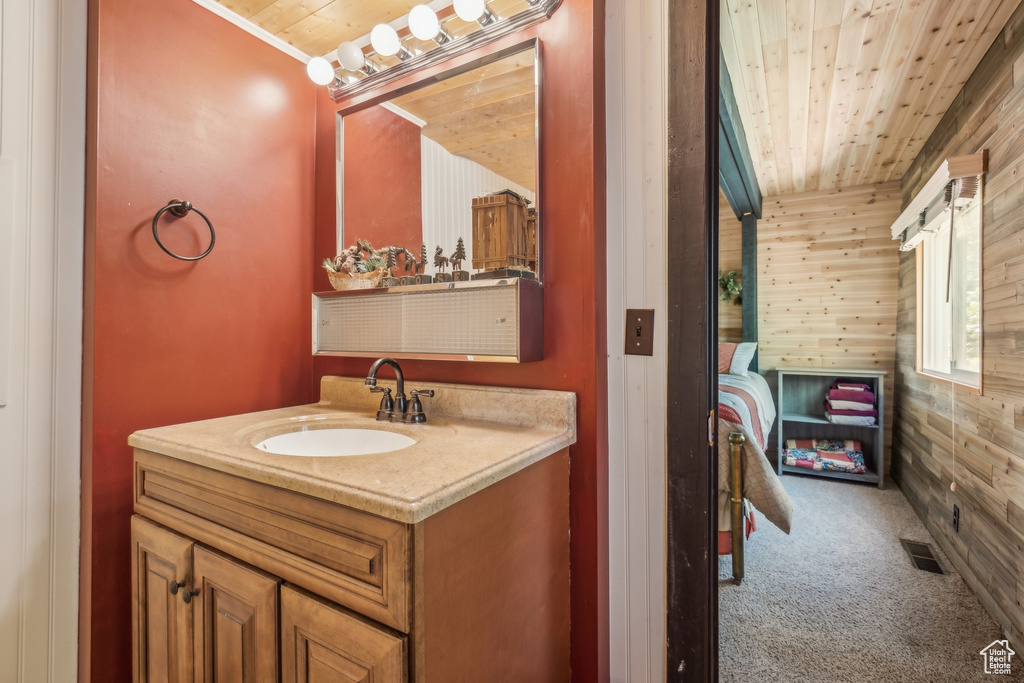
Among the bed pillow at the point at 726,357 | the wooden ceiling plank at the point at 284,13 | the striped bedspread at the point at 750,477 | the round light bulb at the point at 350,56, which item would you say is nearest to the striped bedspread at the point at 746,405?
the striped bedspread at the point at 750,477

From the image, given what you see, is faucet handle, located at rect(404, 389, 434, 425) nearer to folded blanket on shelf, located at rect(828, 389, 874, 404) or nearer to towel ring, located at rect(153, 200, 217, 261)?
towel ring, located at rect(153, 200, 217, 261)

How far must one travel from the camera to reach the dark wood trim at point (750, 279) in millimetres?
4082

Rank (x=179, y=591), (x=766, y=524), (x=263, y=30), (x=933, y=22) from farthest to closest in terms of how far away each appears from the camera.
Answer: (x=766, y=524)
(x=933, y=22)
(x=263, y=30)
(x=179, y=591)

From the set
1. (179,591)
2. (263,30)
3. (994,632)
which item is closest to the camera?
(179,591)

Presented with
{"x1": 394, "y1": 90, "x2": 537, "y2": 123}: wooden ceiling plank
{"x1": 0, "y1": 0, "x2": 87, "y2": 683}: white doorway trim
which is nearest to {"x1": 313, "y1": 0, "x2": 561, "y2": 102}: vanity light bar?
{"x1": 394, "y1": 90, "x2": 537, "y2": 123}: wooden ceiling plank

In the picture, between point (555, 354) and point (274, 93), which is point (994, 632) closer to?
point (555, 354)

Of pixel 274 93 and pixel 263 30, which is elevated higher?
pixel 263 30

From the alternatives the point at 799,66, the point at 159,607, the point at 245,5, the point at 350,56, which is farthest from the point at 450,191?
the point at 799,66

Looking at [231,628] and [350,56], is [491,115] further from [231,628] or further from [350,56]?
[231,628]

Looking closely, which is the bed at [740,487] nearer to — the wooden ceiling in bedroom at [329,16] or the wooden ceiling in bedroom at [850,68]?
the wooden ceiling in bedroom at [850,68]

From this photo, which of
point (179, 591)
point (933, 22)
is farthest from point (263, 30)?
point (933, 22)

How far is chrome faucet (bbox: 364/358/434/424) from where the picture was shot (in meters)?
1.29

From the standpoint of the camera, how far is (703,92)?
1.10m

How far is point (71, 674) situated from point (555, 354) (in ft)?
5.07
